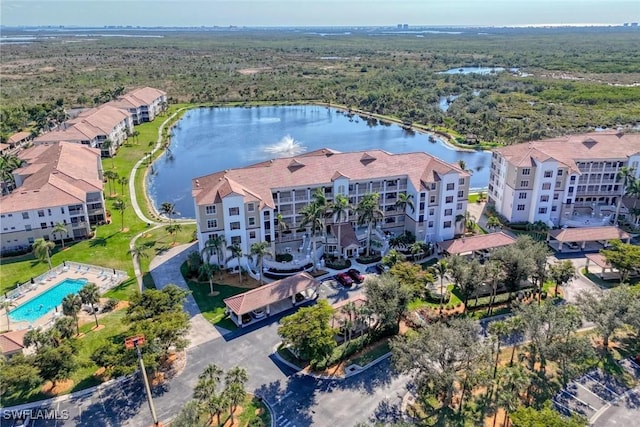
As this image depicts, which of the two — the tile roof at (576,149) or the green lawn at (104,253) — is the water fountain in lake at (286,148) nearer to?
the green lawn at (104,253)

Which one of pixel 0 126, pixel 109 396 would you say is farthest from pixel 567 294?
pixel 0 126

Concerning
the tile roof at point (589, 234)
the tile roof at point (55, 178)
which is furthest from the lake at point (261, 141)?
the tile roof at point (589, 234)

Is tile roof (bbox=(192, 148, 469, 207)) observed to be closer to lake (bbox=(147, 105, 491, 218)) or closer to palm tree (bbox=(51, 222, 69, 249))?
palm tree (bbox=(51, 222, 69, 249))

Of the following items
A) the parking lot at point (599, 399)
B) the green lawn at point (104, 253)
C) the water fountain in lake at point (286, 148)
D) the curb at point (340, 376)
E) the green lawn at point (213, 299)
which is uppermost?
the water fountain in lake at point (286, 148)

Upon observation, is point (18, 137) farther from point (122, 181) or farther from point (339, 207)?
point (339, 207)

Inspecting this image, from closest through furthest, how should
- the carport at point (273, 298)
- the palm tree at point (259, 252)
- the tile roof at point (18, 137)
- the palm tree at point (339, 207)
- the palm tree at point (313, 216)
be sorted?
the carport at point (273, 298), the palm tree at point (259, 252), the palm tree at point (313, 216), the palm tree at point (339, 207), the tile roof at point (18, 137)

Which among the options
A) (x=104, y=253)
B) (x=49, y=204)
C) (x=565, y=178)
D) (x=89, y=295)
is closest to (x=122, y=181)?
(x=49, y=204)

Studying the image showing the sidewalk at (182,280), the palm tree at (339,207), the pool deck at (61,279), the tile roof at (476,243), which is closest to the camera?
the sidewalk at (182,280)
